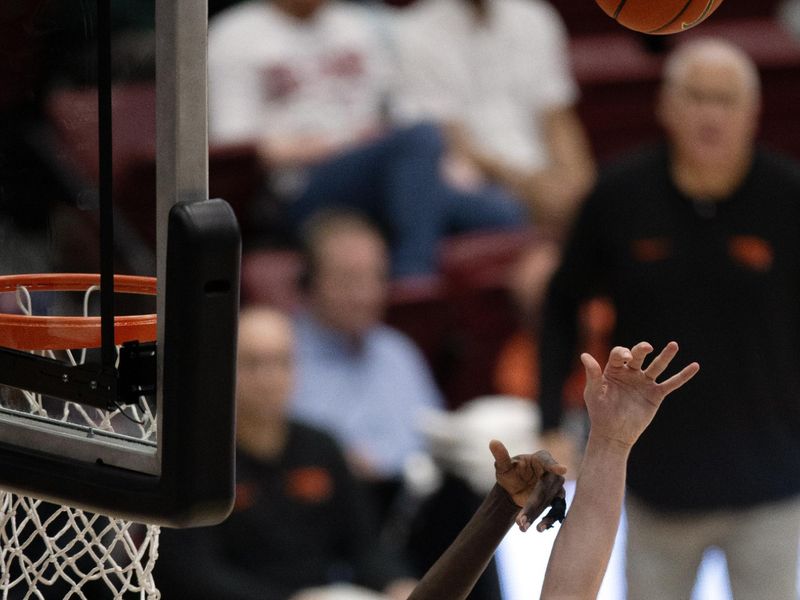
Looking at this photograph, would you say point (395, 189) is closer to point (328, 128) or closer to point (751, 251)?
point (328, 128)

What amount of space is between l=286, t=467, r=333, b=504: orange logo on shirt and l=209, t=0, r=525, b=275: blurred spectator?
4.51 ft

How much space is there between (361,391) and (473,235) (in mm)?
1031

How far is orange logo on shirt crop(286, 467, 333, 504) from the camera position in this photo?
4086 millimetres

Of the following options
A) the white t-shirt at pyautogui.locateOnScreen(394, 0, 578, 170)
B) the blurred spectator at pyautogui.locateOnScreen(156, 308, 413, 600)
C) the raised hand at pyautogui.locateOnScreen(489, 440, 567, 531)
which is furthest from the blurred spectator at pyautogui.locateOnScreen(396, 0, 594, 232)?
the raised hand at pyautogui.locateOnScreen(489, 440, 567, 531)

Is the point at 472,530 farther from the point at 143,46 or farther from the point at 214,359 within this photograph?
the point at 143,46

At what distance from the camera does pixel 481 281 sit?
5.45 meters

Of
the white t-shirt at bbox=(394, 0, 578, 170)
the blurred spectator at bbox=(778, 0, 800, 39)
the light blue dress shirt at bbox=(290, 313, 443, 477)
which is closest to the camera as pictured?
the light blue dress shirt at bbox=(290, 313, 443, 477)

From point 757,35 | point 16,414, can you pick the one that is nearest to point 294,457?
point 16,414

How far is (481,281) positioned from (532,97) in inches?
43.9

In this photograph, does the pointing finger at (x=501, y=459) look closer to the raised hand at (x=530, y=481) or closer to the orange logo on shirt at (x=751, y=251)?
the raised hand at (x=530, y=481)

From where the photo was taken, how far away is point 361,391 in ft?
16.1

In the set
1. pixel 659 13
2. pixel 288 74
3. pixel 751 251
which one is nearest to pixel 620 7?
pixel 659 13

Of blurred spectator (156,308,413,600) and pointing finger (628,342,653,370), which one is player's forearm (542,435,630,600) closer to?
pointing finger (628,342,653,370)

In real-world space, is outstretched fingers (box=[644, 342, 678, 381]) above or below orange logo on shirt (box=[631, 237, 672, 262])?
above
